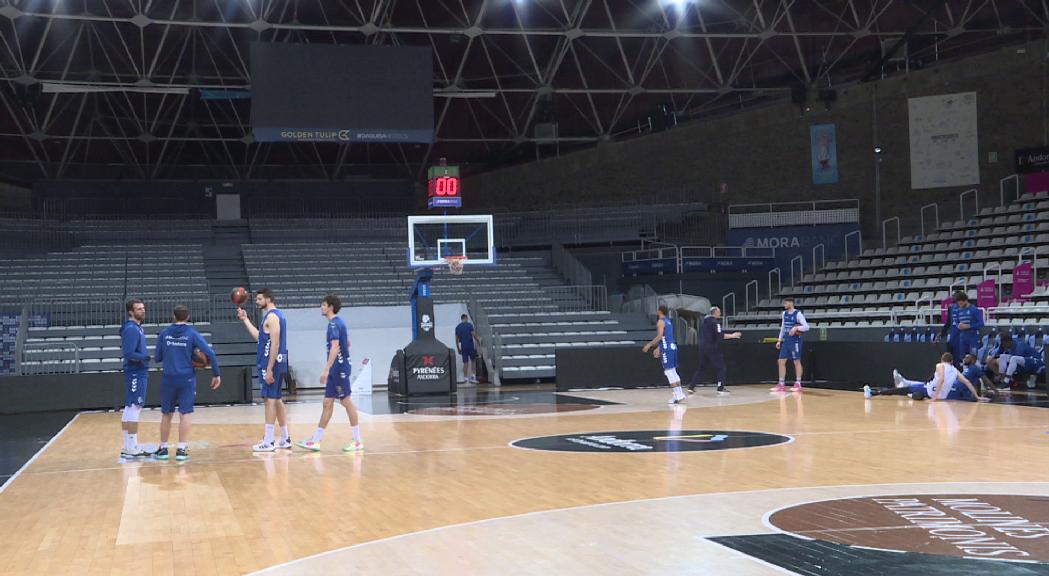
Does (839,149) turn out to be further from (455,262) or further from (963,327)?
(963,327)

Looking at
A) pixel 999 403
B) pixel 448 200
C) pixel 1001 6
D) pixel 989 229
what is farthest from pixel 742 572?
pixel 1001 6

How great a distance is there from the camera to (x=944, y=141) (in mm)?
31812

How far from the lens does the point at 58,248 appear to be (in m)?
35.6

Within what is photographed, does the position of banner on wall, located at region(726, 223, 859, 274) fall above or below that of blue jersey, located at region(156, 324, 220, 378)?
above

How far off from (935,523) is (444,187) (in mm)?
18878

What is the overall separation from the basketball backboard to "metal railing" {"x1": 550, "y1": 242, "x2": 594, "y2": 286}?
19.0 feet

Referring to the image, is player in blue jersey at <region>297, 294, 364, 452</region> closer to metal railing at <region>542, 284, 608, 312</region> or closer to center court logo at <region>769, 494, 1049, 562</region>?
center court logo at <region>769, 494, 1049, 562</region>

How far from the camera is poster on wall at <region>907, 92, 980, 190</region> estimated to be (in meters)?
31.5

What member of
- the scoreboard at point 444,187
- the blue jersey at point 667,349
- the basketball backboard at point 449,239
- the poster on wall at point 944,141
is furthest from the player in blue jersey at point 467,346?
the poster on wall at point 944,141

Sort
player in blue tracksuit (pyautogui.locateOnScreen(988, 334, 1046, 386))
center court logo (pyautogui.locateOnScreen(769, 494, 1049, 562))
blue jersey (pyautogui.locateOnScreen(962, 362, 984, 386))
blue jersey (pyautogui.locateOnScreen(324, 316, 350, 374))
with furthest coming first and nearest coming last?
1. player in blue tracksuit (pyautogui.locateOnScreen(988, 334, 1046, 386))
2. blue jersey (pyautogui.locateOnScreen(962, 362, 984, 386))
3. blue jersey (pyautogui.locateOnScreen(324, 316, 350, 374))
4. center court logo (pyautogui.locateOnScreen(769, 494, 1049, 562))

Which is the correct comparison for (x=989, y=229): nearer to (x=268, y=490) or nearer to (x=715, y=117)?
(x=715, y=117)

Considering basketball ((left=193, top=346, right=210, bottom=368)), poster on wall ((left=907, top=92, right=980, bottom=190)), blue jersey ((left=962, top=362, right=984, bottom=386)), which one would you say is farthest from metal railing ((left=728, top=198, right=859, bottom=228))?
basketball ((left=193, top=346, right=210, bottom=368))

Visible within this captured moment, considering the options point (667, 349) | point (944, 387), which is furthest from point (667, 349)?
point (944, 387)

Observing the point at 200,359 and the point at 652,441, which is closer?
the point at 200,359
